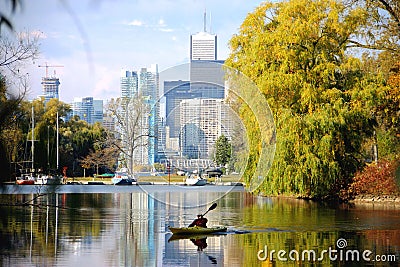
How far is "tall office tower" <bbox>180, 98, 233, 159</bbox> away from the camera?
18531 millimetres

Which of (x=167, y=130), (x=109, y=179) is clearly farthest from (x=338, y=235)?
(x=109, y=179)

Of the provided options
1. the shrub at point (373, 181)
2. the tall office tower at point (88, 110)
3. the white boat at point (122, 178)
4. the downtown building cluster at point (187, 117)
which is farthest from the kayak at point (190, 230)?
the tall office tower at point (88, 110)

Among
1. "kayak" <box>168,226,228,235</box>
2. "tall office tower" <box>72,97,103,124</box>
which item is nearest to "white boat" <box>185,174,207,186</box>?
"kayak" <box>168,226,228,235</box>

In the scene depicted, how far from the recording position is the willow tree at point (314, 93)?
84.6ft

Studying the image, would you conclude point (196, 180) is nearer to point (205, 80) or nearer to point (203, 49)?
point (205, 80)

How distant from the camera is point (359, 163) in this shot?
1074 inches

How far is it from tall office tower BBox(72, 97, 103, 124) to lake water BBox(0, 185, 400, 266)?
3536cm

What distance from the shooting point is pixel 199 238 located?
1405 cm

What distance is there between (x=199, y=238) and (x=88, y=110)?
153ft

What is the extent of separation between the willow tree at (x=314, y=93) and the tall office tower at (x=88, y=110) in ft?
102

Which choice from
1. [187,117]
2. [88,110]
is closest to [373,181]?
[187,117]

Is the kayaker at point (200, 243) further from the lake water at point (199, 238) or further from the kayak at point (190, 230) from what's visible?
the kayak at point (190, 230)

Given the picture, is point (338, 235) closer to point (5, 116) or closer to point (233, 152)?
point (233, 152)

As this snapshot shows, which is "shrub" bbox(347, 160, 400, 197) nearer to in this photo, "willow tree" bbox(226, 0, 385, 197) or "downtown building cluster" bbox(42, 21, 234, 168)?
"willow tree" bbox(226, 0, 385, 197)
